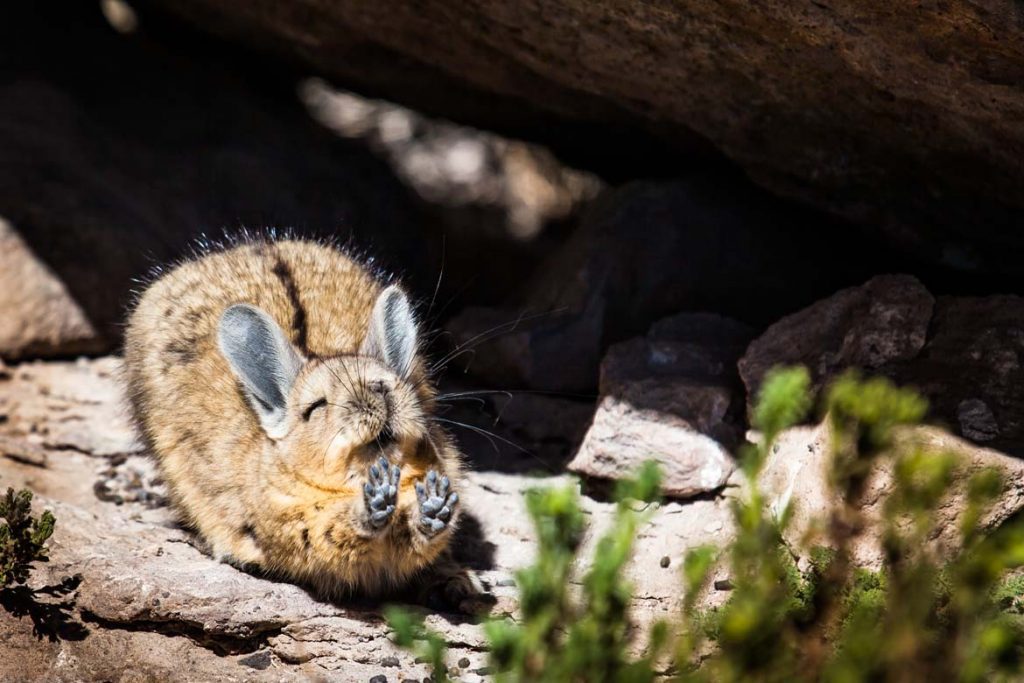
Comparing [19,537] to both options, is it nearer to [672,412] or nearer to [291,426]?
[291,426]

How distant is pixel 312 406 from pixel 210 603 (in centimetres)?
97

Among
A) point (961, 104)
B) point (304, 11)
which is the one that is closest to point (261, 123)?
point (304, 11)

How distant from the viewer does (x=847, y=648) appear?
3.04 metres

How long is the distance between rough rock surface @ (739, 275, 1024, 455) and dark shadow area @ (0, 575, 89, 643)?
130 inches

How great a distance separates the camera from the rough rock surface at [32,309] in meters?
7.24

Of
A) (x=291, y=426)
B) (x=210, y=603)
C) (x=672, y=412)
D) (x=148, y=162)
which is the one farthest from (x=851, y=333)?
(x=148, y=162)

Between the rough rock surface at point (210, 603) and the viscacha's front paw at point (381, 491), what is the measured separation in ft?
2.06

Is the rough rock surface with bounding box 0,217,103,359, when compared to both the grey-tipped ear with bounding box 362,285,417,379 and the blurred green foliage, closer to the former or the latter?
the grey-tipped ear with bounding box 362,285,417,379

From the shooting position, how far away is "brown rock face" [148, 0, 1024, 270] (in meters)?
4.85

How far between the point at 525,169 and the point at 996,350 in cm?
724

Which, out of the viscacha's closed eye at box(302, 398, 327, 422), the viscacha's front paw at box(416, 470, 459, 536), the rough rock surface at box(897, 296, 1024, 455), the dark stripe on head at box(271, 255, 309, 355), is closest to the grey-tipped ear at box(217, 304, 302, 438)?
the viscacha's closed eye at box(302, 398, 327, 422)

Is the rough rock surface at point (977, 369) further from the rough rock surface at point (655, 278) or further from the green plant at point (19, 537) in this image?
the green plant at point (19, 537)

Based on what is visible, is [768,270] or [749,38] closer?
[749,38]

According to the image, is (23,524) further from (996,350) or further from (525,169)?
(525,169)
